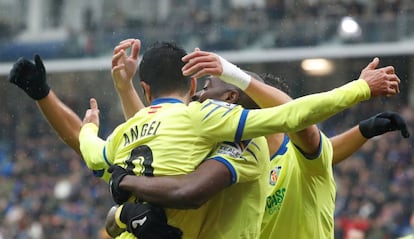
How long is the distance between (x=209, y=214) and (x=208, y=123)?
0.41 meters

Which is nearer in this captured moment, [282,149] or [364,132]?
[282,149]

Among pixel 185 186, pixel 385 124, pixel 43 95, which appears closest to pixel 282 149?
pixel 385 124

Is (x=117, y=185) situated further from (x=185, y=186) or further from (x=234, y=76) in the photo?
(x=234, y=76)

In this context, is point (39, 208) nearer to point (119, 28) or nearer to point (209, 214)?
point (119, 28)

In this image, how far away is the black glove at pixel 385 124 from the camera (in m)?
4.26

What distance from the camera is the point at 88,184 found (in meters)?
19.6

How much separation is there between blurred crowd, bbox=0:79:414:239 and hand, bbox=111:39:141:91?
9.15 m

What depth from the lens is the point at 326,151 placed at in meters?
4.71

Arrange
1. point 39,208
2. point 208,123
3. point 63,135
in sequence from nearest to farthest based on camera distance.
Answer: point 208,123, point 63,135, point 39,208

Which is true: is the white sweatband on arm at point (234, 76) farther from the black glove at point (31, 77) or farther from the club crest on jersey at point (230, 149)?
the black glove at point (31, 77)

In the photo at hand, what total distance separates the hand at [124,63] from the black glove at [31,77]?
332 mm

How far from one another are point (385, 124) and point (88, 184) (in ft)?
50.5

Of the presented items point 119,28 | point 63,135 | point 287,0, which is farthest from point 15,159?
point 63,135

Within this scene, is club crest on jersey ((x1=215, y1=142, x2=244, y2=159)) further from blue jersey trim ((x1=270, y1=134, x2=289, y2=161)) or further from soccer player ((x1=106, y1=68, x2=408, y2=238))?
blue jersey trim ((x1=270, y1=134, x2=289, y2=161))
